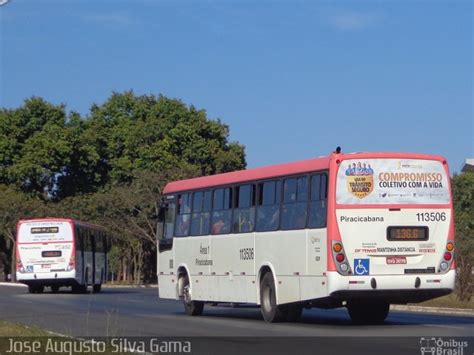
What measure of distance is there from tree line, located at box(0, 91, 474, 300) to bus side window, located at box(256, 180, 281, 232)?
41062mm

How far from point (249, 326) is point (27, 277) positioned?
84.2ft

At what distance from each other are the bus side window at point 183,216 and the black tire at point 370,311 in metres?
5.56

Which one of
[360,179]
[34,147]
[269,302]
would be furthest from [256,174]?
[34,147]

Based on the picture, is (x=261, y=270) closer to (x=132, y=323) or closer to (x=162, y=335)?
(x=132, y=323)

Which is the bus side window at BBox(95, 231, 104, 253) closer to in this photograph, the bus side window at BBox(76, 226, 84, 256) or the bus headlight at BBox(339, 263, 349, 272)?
the bus side window at BBox(76, 226, 84, 256)

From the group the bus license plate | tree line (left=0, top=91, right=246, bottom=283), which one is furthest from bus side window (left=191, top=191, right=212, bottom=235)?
tree line (left=0, top=91, right=246, bottom=283)

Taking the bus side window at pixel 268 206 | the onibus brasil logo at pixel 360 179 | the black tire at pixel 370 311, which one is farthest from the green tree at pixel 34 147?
the onibus brasil logo at pixel 360 179

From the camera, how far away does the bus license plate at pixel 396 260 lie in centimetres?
2082

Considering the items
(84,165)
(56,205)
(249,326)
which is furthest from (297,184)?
(84,165)

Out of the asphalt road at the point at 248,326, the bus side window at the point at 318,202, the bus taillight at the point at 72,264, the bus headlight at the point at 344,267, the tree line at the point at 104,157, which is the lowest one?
the asphalt road at the point at 248,326

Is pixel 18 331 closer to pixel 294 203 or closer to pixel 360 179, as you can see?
pixel 294 203

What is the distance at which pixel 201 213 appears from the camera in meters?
26.5

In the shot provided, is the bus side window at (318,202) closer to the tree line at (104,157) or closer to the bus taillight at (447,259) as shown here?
the bus taillight at (447,259)

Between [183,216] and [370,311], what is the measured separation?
6324mm
